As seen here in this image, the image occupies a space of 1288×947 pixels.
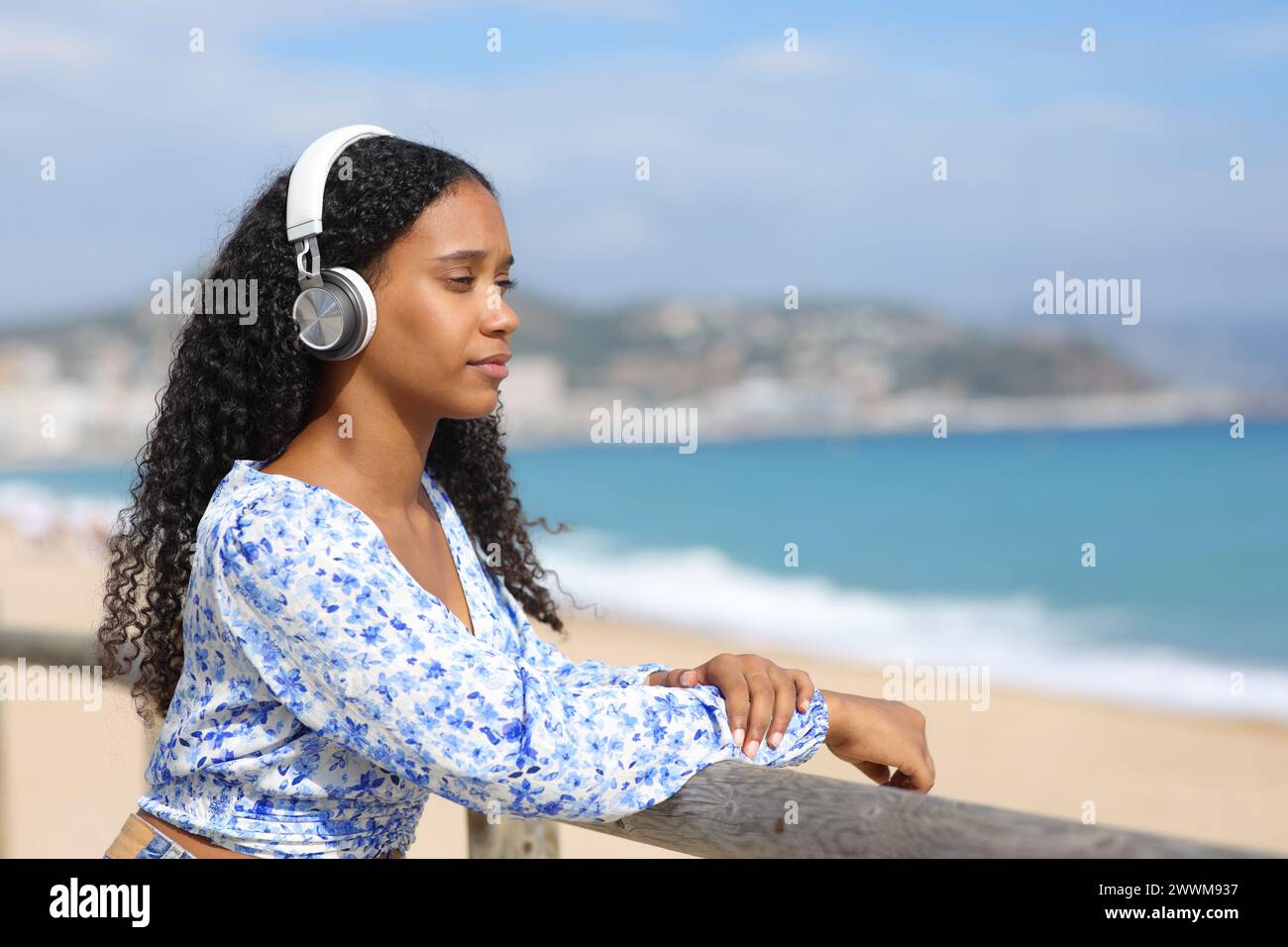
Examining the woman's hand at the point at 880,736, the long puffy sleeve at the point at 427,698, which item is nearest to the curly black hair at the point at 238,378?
the long puffy sleeve at the point at 427,698

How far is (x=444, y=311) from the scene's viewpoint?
6.27 feet

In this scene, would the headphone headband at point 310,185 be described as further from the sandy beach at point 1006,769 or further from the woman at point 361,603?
the sandy beach at point 1006,769

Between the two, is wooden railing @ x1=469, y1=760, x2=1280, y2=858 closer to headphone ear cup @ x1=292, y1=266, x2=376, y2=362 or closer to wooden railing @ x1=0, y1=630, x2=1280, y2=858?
wooden railing @ x1=0, y1=630, x2=1280, y2=858

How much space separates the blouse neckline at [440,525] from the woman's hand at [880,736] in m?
0.52

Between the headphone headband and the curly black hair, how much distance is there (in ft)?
0.05

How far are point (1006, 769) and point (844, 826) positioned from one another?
29.4 feet

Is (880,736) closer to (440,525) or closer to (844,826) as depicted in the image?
(844,826)

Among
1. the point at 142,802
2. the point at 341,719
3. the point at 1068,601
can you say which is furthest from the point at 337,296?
the point at 1068,601

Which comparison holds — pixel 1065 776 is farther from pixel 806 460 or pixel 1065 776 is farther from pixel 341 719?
pixel 806 460

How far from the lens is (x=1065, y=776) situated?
9.70 meters

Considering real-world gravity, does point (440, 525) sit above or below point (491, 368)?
below

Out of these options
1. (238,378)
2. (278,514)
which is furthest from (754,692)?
(238,378)

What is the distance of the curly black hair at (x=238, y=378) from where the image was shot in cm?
195

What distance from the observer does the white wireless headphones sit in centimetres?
189
